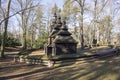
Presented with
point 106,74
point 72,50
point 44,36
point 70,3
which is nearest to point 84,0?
point 70,3

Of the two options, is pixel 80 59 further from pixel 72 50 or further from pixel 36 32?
pixel 36 32

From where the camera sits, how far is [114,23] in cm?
6141


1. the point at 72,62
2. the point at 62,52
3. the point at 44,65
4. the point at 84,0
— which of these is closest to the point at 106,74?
the point at 72,62

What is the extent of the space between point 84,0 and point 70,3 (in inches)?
106

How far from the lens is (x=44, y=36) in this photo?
60.2 m

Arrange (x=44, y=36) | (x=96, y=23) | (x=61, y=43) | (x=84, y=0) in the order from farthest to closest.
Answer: (x=44, y=36) → (x=96, y=23) → (x=84, y=0) → (x=61, y=43)

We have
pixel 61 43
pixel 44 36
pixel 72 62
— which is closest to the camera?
pixel 72 62

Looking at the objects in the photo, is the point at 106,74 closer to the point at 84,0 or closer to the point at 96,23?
the point at 84,0

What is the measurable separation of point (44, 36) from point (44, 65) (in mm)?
36430

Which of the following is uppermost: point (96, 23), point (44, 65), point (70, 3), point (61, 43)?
point (70, 3)

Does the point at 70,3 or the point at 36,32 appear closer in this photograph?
the point at 70,3

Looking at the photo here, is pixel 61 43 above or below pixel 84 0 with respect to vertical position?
below

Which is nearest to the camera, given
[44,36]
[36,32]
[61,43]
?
[61,43]

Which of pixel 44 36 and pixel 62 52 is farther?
pixel 44 36
